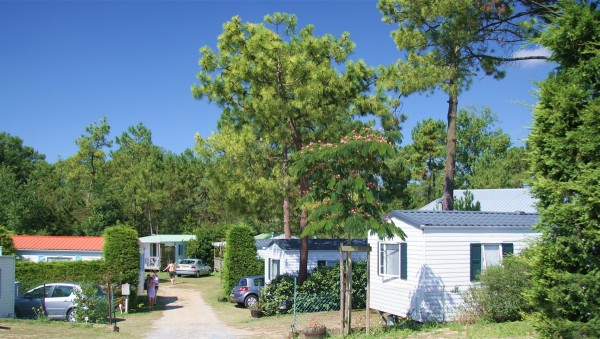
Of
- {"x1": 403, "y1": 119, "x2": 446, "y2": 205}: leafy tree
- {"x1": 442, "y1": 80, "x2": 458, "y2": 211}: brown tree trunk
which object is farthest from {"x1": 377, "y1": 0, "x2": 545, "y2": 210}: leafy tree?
{"x1": 403, "y1": 119, "x2": 446, "y2": 205}: leafy tree

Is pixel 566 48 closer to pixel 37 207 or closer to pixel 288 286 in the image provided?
pixel 288 286

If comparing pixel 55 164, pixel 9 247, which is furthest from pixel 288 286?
pixel 55 164

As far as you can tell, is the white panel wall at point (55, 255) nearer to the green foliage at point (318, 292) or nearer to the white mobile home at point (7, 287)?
the white mobile home at point (7, 287)

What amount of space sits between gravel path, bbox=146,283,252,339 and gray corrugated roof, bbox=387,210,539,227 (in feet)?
19.6

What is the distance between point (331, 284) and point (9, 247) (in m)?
16.4

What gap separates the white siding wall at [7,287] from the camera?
19375mm

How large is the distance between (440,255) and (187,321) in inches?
404

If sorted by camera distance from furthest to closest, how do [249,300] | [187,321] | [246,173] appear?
[249,300] → [246,173] → [187,321]

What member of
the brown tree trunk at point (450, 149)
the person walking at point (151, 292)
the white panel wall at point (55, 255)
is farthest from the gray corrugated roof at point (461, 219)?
the white panel wall at point (55, 255)

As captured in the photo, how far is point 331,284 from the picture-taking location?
72.7 ft

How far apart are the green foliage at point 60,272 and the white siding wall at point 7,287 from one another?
4.03 meters

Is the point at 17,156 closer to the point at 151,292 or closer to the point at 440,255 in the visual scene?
the point at 151,292

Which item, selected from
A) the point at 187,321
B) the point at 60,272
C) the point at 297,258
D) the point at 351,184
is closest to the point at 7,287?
the point at 60,272

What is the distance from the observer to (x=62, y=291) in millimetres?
20906
